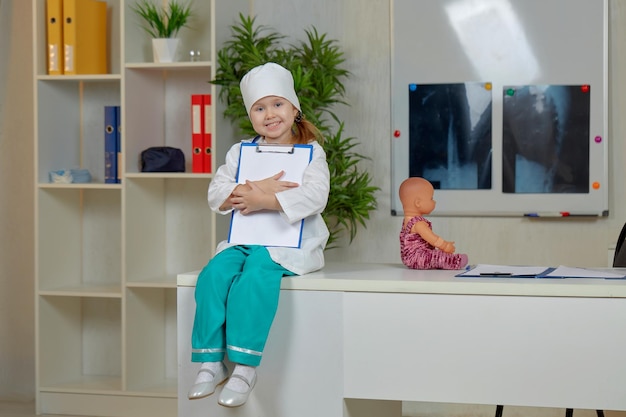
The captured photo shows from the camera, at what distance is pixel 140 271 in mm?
4027

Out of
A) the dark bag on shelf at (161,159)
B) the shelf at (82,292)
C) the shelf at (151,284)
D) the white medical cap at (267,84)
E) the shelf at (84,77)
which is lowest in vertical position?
the shelf at (82,292)

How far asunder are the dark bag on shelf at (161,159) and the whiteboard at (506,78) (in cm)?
96

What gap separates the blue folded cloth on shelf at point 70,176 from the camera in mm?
3986

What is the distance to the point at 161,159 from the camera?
3.91 metres

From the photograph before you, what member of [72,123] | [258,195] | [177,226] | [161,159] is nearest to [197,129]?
[161,159]

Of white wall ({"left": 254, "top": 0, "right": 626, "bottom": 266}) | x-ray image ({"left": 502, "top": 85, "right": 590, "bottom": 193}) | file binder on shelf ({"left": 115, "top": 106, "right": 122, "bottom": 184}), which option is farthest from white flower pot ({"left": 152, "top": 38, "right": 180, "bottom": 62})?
x-ray image ({"left": 502, "top": 85, "right": 590, "bottom": 193})

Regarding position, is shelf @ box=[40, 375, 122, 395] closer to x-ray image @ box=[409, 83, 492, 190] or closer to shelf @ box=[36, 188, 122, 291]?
shelf @ box=[36, 188, 122, 291]

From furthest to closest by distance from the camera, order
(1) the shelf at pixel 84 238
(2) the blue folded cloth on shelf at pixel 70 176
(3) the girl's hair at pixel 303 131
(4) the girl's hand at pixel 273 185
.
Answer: (1) the shelf at pixel 84 238
(2) the blue folded cloth on shelf at pixel 70 176
(3) the girl's hair at pixel 303 131
(4) the girl's hand at pixel 273 185

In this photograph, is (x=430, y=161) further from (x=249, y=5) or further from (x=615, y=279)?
(x=615, y=279)

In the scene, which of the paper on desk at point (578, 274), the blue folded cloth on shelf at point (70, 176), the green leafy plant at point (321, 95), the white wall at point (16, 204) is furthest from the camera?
the white wall at point (16, 204)

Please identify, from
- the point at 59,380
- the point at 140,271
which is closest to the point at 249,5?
the point at 140,271

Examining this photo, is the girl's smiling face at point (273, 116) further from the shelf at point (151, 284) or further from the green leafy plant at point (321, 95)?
the shelf at point (151, 284)

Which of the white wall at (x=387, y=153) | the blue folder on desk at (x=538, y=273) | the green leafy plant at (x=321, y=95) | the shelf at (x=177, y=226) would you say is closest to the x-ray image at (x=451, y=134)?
the white wall at (x=387, y=153)

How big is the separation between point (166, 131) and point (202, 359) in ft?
7.34
